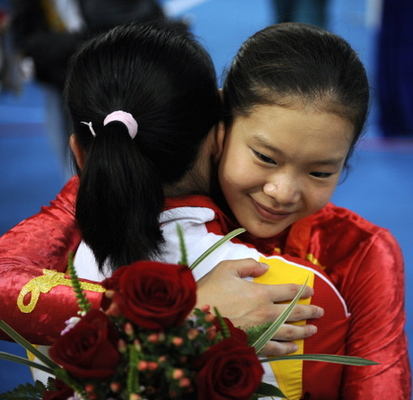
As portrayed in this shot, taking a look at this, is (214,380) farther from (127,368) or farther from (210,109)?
(210,109)

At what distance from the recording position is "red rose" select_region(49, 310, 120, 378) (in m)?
0.76

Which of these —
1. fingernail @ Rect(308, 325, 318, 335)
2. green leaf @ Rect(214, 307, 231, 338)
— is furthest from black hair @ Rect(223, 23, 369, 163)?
green leaf @ Rect(214, 307, 231, 338)

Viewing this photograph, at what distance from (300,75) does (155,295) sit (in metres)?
0.57

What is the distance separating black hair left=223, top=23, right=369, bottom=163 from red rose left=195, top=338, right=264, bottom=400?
20.1 inches

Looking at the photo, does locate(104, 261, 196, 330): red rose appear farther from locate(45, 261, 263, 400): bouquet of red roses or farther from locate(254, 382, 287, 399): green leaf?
locate(254, 382, 287, 399): green leaf

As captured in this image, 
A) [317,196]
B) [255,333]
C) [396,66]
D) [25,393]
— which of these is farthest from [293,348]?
[396,66]

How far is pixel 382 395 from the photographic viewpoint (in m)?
1.25

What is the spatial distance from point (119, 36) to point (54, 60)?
192 cm

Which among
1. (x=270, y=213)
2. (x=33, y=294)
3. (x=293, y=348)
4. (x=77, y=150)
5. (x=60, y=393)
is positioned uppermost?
(x=77, y=150)

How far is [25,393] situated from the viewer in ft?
2.93

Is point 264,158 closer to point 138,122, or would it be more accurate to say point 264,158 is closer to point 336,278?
point 138,122

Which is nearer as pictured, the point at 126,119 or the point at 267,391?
the point at 267,391

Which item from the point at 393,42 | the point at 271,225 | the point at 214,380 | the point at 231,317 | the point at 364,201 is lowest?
the point at 214,380

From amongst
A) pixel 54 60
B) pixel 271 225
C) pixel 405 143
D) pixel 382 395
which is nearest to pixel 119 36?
pixel 271 225
